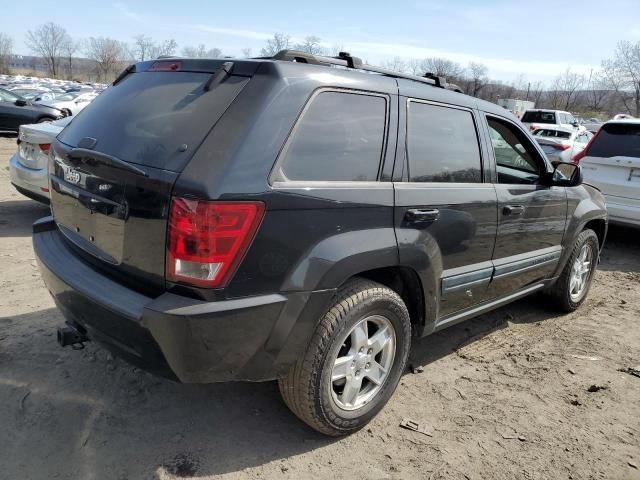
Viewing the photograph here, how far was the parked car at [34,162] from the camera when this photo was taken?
564 cm

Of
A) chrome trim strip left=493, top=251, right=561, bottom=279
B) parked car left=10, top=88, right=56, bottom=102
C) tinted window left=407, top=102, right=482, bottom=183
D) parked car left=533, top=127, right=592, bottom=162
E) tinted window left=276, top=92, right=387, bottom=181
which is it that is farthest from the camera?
parked car left=10, top=88, right=56, bottom=102

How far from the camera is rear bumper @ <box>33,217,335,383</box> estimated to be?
210cm

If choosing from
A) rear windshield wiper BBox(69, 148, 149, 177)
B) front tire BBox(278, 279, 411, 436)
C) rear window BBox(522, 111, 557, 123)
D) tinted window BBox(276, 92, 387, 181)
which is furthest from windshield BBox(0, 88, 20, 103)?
rear window BBox(522, 111, 557, 123)

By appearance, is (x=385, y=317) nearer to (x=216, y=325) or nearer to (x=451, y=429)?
(x=451, y=429)

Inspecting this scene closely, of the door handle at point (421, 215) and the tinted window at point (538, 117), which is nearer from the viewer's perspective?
the door handle at point (421, 215)

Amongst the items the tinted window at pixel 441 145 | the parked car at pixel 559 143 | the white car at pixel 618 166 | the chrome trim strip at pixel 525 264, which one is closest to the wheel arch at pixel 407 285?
the tinted window at pixel 441 145

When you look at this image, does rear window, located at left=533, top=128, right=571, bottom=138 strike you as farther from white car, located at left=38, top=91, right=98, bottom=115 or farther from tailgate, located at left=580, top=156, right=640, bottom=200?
white car, located at left=38, top=91, right=98, bottom=115

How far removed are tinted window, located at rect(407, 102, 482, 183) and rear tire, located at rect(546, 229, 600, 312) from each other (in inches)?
72.2

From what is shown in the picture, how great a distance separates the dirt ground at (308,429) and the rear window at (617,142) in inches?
151

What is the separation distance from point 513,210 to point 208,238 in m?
2.31

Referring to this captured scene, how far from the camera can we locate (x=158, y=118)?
241 centimetres

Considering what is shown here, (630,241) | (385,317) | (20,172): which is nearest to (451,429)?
(385,317)

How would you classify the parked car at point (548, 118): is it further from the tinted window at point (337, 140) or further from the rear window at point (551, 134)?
the tinted window at point (337, 140)

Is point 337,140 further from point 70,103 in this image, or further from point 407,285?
point 70,103
